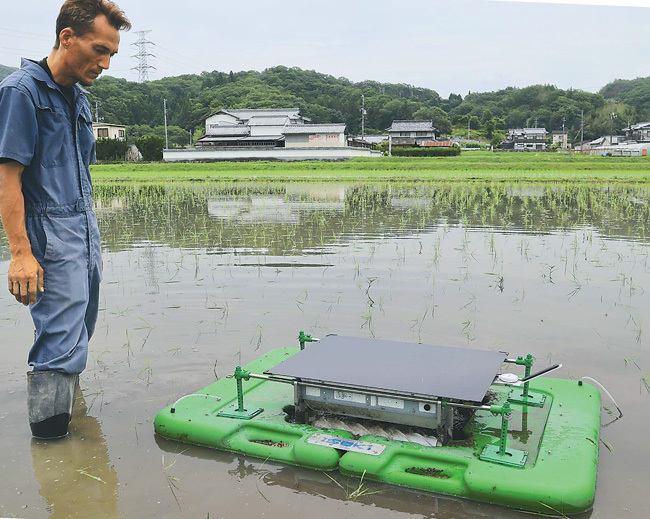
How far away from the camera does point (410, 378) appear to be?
2.47 meters

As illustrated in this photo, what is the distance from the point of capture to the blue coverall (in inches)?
93.5

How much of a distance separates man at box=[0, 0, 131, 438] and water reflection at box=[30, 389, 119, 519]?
4.0 inches

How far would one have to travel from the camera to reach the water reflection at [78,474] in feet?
6.77

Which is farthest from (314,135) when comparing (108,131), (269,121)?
(108,131)

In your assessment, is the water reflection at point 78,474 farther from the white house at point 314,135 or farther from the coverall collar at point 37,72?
the white house at point 314,135

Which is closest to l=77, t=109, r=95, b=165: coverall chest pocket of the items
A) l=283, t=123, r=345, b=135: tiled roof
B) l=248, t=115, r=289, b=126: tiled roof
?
l=283, t=123, r=345, b=135: tiled roof

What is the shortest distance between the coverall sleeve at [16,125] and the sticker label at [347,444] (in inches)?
64.3

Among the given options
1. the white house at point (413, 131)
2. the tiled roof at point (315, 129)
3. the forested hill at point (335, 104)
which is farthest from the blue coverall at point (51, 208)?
the white house at point (413, 131)

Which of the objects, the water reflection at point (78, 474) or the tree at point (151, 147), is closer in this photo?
A: the water reflection at point (78, 474)

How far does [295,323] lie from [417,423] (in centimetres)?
203

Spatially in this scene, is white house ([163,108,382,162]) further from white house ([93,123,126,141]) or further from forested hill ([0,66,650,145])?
forested hill ([0,66,650,145])

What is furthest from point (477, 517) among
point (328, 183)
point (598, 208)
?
point (328, 183)

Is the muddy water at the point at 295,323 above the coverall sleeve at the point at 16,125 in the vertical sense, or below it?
below

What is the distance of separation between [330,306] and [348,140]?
41.4 meters
